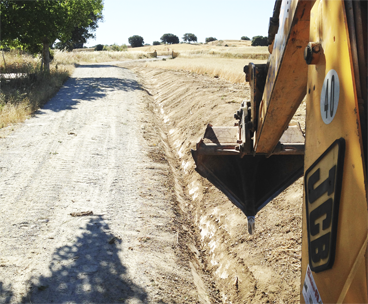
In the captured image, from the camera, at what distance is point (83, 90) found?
718 inches

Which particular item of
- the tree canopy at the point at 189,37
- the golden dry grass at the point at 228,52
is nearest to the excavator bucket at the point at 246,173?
the golden dry grass at the point at 228,52

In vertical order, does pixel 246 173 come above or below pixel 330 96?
below

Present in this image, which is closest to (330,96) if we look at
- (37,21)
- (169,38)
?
(37,21)

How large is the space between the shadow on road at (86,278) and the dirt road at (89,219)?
1 cm

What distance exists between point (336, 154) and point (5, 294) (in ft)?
13.1

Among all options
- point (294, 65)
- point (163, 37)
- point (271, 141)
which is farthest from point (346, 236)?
point (163, 37)

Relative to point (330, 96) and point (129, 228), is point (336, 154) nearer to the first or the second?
point (330, 96)

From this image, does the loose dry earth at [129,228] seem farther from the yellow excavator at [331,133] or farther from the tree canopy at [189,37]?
the tree canopy at [189,37]

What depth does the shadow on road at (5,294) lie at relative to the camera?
12.5 feet

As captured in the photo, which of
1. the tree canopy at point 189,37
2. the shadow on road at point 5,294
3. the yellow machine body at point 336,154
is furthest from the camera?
the tree canopy at point 189,37

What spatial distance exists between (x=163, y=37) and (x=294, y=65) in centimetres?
11045

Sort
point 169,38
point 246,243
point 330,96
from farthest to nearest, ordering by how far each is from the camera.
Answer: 1. point 169,38
2. point 246,243
3. point 330,96

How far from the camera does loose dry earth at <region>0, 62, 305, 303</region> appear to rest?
4250 millimetres

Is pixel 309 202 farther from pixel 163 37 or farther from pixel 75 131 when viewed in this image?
pixel 163 37
